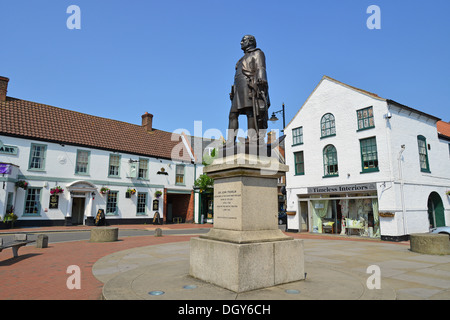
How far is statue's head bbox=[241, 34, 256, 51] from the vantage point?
666 centimetres

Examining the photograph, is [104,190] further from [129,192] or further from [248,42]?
[248,42]

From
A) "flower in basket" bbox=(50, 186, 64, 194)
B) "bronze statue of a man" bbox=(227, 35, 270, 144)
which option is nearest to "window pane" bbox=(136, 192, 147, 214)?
"flower in basket" bbox=(50, 186, 64, 194)

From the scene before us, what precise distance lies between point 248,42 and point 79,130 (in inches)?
867

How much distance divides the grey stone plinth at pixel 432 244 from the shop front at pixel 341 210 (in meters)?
5.88

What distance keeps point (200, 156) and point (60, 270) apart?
26.6 m

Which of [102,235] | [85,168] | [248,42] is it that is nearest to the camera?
[248,42]

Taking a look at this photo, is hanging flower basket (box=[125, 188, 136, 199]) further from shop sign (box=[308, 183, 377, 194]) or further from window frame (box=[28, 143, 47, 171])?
shop sign (box=[308, 183, 377, 194])

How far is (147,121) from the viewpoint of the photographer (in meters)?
30.8

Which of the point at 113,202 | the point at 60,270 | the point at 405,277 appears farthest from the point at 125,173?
the point at 405,277

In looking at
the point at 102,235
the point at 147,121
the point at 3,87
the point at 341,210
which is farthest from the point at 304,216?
the point at 3,87

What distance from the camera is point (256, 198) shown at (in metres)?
5.36

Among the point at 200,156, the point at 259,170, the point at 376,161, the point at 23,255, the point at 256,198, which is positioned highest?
the point at 200,156

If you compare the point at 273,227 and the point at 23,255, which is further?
the point at 23,255
